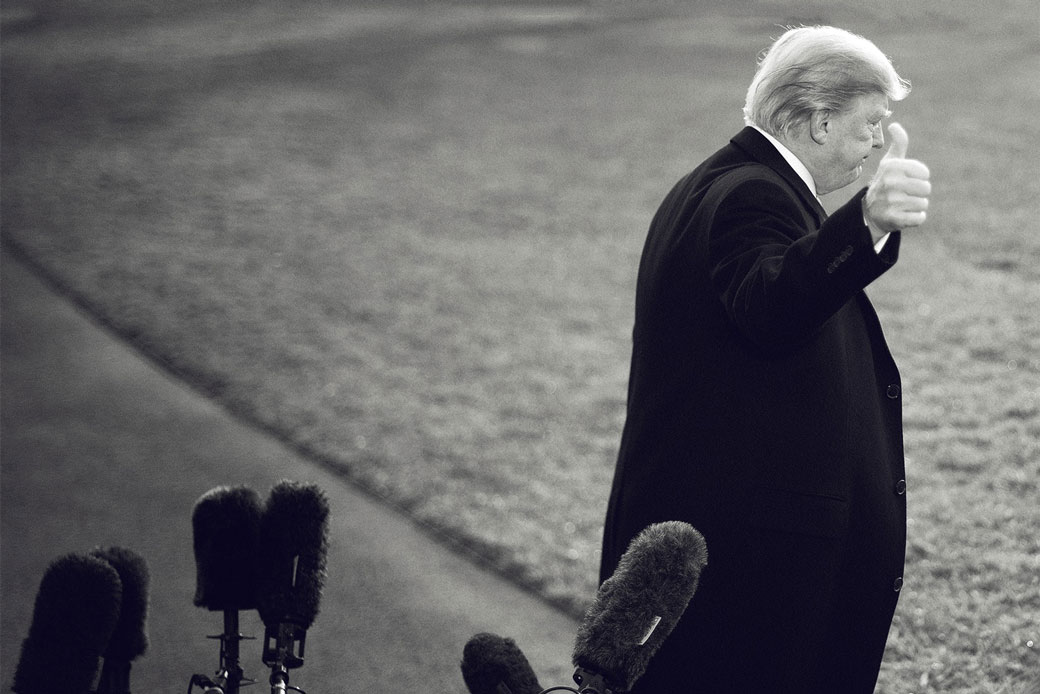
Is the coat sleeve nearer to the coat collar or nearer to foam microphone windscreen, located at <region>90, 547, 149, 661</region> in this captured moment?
the coat collar

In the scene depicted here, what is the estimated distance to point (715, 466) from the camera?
258cm

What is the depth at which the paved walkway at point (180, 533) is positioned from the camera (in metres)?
4.40

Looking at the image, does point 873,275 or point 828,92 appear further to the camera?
point 828,92

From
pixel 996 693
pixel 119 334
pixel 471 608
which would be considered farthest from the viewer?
pixel 119 334

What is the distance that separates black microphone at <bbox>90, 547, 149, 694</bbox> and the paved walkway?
1.73 meters

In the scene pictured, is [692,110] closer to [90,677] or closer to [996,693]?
[996,693]

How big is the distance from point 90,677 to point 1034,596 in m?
3.48

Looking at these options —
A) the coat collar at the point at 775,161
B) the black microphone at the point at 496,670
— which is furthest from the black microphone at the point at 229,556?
the coat collar at the point at 775,161

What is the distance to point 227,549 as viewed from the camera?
8.50 ft

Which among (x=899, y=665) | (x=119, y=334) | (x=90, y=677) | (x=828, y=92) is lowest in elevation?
(x=119, y=334)

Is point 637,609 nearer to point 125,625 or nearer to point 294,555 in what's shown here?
point 294,555

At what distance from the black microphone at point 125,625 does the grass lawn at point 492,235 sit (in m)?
2.46

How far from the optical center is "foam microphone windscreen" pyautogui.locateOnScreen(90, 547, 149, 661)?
2.54 m

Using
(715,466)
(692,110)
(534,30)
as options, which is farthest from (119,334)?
(534,30)
